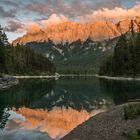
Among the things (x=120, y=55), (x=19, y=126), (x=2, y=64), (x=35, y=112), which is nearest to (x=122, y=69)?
(x=120, y=55)

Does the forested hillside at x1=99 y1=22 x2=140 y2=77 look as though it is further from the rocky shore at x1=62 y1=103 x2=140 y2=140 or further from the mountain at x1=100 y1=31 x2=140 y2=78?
the rocky shore at x1=62 y1=103 x2=140 y2=140

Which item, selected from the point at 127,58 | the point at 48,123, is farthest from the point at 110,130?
the point at 127,58

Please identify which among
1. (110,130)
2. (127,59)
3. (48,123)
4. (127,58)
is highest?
(127,58)

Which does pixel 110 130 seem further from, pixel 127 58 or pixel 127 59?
pixel 127 59

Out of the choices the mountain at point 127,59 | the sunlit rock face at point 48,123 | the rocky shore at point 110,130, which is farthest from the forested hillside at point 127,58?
the rocky shore at point 110,130

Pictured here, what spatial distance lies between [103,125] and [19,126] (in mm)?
10982

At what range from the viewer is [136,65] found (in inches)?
6156

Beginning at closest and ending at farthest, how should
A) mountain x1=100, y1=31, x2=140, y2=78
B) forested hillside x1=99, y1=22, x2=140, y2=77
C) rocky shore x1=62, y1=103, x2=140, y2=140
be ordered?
rocky shore x1=62, y1=103, x2=140, y2=140
mountain x1=100, y1=31, x2=140, y2=78
forested hillside x1=99, y1=22, x2=140, y2=77

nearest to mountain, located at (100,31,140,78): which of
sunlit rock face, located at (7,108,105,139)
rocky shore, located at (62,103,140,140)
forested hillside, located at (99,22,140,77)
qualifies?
forested hillside, located at (99,22,140,77)

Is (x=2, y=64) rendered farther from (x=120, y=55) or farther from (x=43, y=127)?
(x=43, y=127)

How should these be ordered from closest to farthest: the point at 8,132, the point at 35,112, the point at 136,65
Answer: the point at 8,132 < the point at 35,112 < the point at 136,65

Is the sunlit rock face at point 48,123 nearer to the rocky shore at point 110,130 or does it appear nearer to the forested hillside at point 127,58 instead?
the rocky shore at point 110,130

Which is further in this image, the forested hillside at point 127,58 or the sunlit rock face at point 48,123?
the forested hillside at point 127,58

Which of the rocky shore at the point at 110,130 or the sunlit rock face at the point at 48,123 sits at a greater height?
the rocky shore at the point at 110,130
